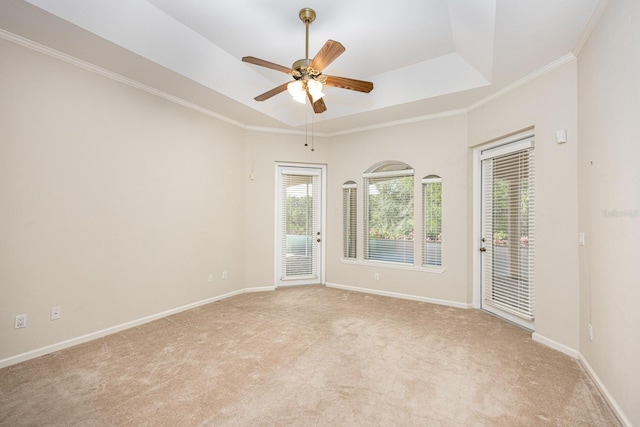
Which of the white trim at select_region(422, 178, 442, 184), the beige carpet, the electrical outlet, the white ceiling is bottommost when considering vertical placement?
the beige carpet

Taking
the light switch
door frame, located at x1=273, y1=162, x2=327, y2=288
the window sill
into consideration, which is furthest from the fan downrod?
the window sill

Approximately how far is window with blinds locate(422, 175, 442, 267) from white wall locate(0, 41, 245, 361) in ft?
10.8

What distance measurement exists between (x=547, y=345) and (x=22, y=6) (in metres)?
5.41

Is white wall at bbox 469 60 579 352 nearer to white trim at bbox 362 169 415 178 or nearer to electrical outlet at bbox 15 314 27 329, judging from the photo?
white trim at bbox 362 169 415 178

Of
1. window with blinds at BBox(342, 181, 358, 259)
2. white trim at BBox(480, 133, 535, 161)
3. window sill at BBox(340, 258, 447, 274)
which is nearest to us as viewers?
white trim at BBox(480, 133, 535, 161)

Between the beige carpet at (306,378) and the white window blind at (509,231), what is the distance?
41 cm

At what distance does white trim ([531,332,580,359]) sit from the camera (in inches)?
111

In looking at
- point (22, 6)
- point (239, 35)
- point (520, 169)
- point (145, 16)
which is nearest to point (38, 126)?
point (22, 6)

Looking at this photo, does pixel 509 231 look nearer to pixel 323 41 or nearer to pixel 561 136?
pixel 561 136

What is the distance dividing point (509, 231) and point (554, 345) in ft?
4.38

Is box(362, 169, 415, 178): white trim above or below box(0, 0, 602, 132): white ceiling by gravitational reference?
below

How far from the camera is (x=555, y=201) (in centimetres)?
302

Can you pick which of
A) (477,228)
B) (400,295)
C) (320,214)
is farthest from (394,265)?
(320,214)

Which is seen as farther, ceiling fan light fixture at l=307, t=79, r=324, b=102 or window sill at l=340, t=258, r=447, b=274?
window sill at l=340, t=258, r=447, b=274
